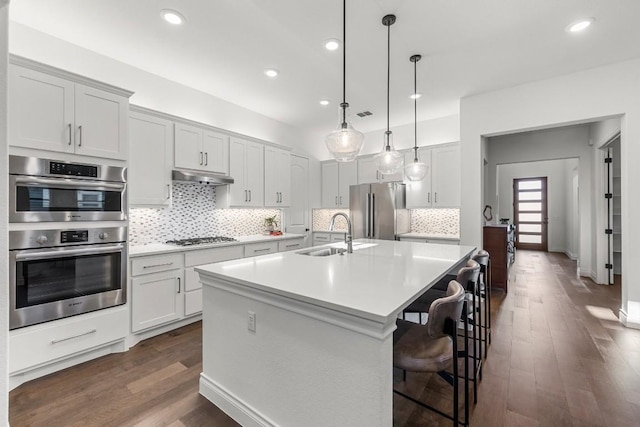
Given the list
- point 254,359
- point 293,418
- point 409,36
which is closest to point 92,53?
point 409,36

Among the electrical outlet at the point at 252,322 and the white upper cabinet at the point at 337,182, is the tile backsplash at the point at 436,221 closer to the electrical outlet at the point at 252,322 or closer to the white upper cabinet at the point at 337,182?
the white upper cabinet at the point at 337,182

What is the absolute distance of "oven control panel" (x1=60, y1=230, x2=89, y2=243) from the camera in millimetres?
2324

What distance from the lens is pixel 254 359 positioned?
170 centimetres

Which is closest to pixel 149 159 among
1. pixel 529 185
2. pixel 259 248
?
pixel 259 248

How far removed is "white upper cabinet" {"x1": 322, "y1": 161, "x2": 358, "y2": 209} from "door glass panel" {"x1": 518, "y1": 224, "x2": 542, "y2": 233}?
280 inches

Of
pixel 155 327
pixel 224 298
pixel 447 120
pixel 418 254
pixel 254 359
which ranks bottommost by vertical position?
pixel 155 327

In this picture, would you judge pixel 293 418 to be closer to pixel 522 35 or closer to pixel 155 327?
pixel 155 327

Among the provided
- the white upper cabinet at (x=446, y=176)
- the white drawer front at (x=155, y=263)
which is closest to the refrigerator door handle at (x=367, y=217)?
the white upper cabinet at (x=446, y=176)

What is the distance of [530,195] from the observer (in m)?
9.21

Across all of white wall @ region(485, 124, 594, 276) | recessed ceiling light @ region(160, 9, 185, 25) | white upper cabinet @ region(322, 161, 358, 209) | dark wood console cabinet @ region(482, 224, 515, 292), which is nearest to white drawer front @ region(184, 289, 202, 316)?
recessed ceiling light @ region(160, 9, 185, 25)

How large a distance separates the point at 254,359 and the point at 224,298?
0.43 metres

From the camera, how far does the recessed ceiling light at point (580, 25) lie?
8.09 feet

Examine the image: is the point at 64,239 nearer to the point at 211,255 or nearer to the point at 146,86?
the point at 211,255

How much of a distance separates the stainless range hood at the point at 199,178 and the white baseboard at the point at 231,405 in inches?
87.1
